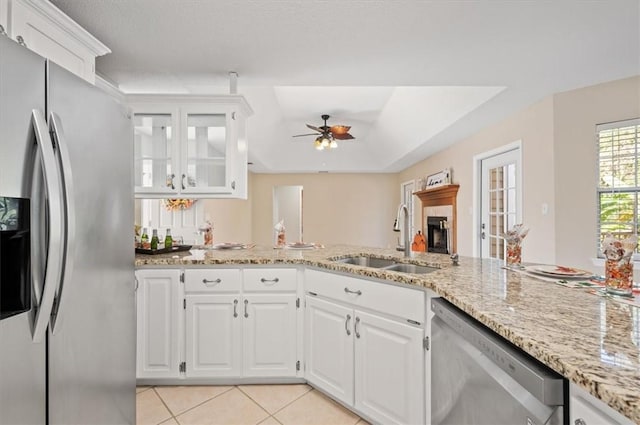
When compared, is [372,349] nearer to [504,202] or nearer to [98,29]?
[98,29]

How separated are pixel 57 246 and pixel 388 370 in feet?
4.88

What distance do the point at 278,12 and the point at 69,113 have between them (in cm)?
118

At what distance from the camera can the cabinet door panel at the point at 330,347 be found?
5.95 ft

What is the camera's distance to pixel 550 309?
1.04 metres

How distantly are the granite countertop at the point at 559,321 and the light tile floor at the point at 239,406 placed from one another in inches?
35.1

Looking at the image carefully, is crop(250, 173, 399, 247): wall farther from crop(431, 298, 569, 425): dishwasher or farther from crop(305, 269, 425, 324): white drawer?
crop(431, 298, 569, 425): dishwasher

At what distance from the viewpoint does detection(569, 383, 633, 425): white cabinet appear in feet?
1.94

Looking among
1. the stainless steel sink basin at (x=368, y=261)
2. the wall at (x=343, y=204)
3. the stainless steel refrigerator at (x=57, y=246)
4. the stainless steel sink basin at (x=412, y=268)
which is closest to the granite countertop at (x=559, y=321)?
the stainless steel sink basin at (x=412, y=268)

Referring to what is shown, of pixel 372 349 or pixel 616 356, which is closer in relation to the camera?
pixel 616 356

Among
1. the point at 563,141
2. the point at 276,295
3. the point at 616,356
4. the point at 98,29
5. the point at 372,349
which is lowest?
the point at 372,349

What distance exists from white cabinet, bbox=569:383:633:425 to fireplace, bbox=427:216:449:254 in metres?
4.62

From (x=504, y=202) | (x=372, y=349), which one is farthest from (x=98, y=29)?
→ (x=504, y=202)

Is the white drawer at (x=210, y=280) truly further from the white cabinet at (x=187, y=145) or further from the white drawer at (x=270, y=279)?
the white cabinet at (x=187, y=145)

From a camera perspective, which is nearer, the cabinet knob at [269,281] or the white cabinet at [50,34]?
the white cabinet at [50,34]
